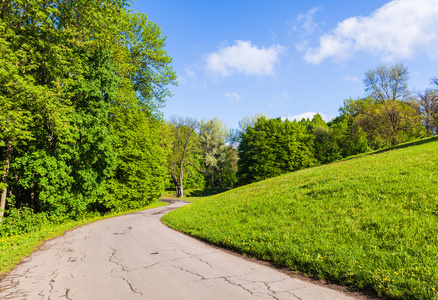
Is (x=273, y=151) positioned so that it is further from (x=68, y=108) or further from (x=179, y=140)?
(x=68, y=108)

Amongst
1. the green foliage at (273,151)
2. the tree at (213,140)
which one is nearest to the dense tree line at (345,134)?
the green foliage at (273,151)

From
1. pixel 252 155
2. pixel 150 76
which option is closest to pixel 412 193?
pixel 150 76

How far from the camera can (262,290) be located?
4621 mm

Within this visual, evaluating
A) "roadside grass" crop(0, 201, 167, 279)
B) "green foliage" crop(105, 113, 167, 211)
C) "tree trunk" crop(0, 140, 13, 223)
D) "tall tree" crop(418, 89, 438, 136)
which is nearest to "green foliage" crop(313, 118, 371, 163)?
"tall tree" crop(418, 89, 438, 136)

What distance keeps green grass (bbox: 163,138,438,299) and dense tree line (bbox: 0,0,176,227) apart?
1085 cm

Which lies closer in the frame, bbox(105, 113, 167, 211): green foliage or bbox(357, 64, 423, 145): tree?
bbox(105, 113, 167, 211): green foliage

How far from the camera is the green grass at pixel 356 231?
4520 millimetres

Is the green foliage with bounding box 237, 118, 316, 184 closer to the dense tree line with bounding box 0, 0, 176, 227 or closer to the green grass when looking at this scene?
the dense tree line with bounding box 0, 0, 176, 227

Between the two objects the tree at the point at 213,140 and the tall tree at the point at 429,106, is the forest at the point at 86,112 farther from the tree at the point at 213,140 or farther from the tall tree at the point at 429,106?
the tree at the point at 213,140

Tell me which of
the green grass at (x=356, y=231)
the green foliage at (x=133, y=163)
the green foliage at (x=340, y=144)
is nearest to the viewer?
the green grass at (x=356, y=231)

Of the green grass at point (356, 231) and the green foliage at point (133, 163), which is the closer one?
the green grass at point (356, 231)

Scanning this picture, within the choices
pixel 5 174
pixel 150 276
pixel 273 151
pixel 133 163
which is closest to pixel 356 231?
pixel 150 276

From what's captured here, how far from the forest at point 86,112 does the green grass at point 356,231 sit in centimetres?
1096

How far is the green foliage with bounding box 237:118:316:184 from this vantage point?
4369cm
